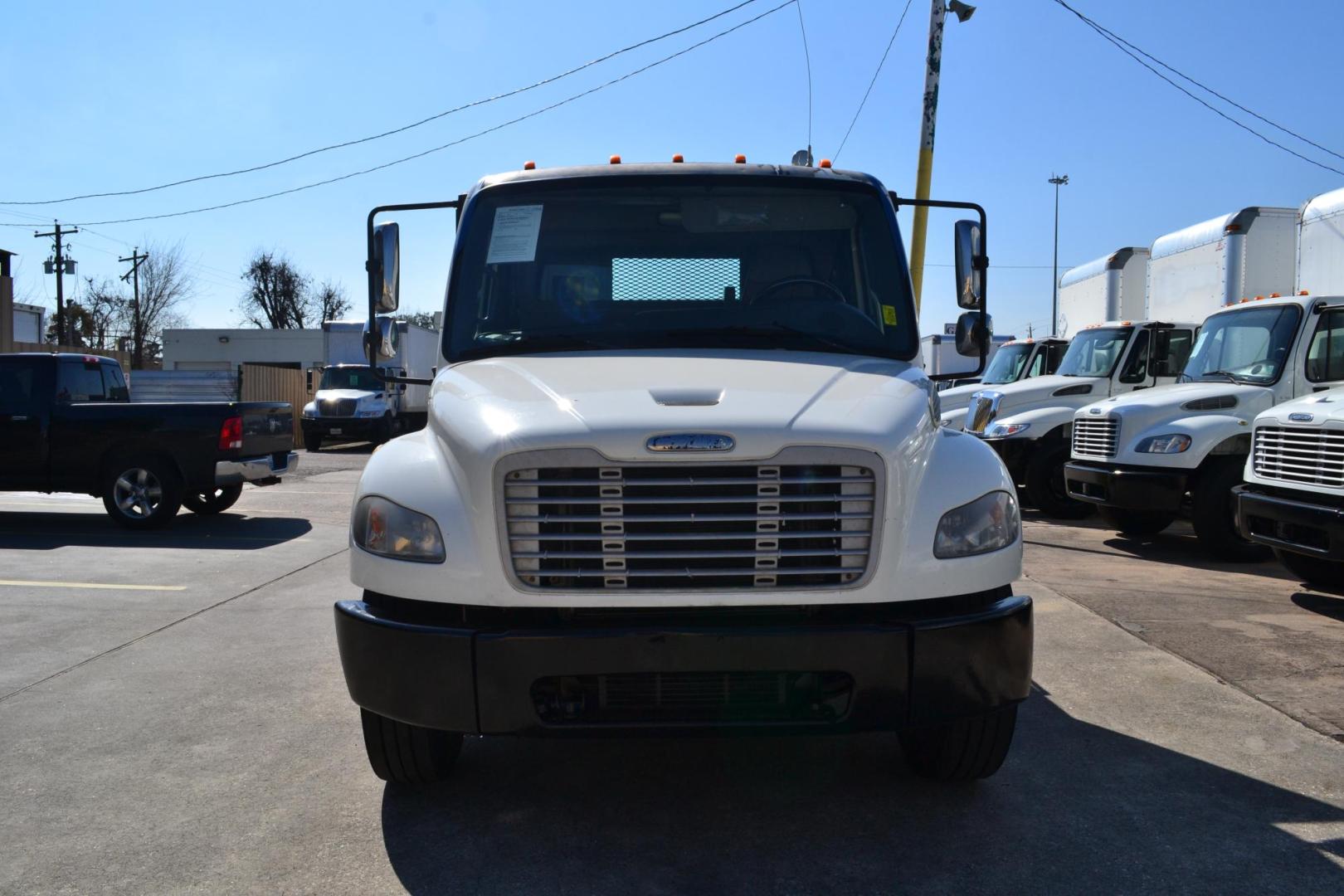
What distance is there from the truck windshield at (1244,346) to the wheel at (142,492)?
33.0 ft

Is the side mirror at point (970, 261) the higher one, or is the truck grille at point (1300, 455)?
the side mirror at point (970, 261)

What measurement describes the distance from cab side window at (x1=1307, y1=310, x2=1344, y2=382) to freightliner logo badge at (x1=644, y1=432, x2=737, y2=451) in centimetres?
777

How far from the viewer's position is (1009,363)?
53.0 feet

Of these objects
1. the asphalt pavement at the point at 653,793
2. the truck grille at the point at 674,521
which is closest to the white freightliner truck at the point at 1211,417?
the asphalt pavement at the point at 653,793

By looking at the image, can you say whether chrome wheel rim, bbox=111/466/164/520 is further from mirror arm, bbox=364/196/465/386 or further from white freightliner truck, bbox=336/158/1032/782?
white freightliner truck, bbox=336/158/1032/782

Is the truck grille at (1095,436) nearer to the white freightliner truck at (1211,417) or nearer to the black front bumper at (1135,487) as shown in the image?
the white freightliner truck at (1211,417)

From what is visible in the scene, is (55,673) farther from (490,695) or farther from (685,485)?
(685,485)

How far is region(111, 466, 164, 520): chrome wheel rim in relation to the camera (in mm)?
11234

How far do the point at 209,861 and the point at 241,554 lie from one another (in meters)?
6.78

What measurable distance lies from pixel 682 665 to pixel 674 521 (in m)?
0.41

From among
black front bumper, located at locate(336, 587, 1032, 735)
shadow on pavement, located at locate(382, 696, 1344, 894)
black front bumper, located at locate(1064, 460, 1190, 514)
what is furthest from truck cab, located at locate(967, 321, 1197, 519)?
black front bumper, located at locate(336, 587, 1032, 735)

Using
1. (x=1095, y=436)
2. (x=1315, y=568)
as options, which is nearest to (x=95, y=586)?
(x=1095, y=436)

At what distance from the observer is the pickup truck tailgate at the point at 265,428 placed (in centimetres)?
1166

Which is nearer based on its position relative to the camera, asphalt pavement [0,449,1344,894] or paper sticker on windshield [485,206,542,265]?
asphalt pavement [0,449,1344,894]
